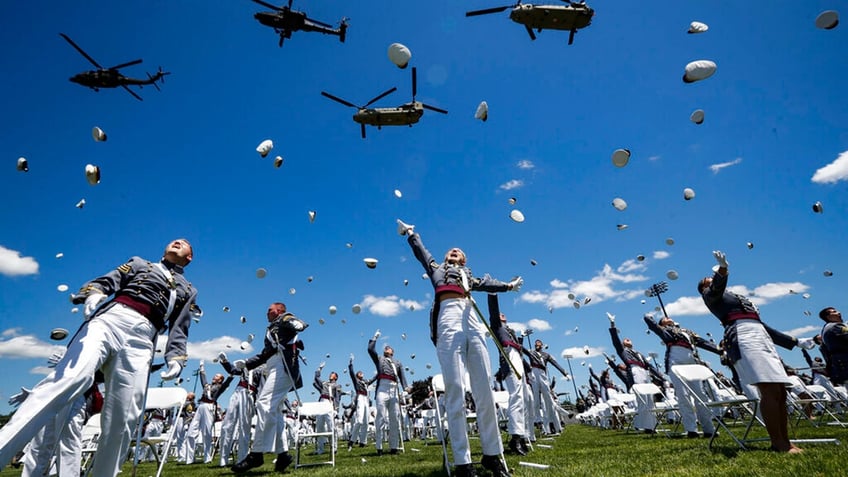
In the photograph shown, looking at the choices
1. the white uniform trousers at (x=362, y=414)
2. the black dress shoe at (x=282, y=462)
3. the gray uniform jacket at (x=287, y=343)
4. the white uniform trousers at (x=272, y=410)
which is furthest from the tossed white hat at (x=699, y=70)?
the white uniform trousers at (x=362, y=414)

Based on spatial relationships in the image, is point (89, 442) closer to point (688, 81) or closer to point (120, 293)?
point (120, 293)

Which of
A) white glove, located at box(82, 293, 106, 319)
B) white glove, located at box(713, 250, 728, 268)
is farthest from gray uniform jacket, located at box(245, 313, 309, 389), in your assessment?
white glove, located at box(713, 250, 728, 268)

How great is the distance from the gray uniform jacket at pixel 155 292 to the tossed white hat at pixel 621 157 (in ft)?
29.7

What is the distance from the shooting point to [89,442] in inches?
372

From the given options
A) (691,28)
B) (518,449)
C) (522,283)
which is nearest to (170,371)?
(522,283)

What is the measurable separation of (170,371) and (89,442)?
854 cm

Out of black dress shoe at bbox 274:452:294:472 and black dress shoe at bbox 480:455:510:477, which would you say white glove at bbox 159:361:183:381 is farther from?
black dress shoe at bbox 274:452:294:472

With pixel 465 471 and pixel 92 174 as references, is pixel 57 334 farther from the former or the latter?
pixel 465 471

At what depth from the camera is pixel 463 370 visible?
485 centimetres

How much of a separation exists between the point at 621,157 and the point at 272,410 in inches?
369

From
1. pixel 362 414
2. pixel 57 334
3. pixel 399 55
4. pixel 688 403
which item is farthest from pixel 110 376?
pixel 362 414

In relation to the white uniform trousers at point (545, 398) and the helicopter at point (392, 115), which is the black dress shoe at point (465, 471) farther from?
the helicopter at point (392, 115)

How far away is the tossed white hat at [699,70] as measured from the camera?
27.2 feet

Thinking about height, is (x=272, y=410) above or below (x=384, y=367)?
below
